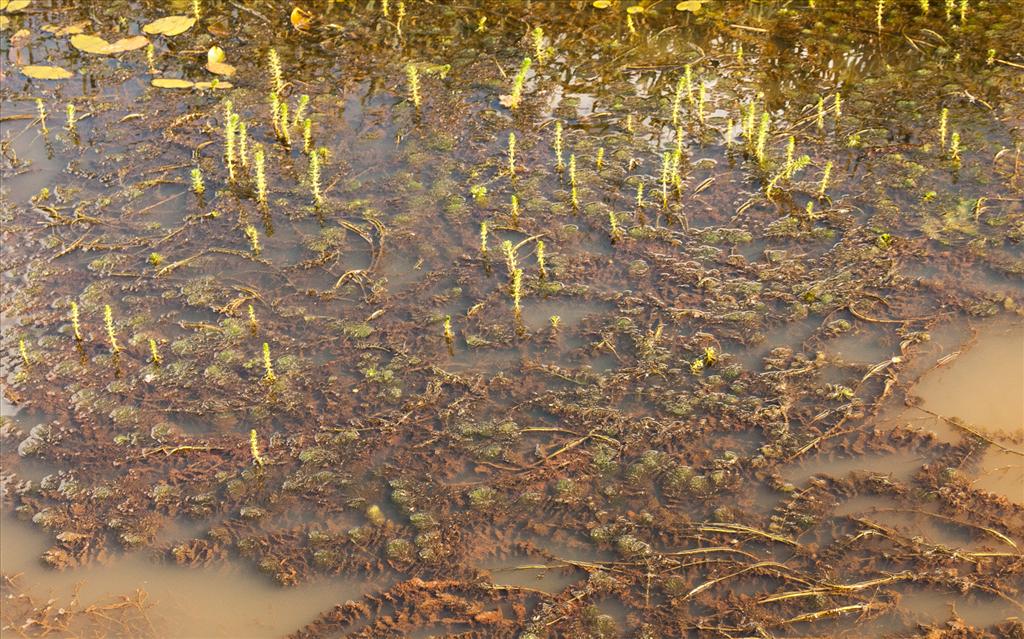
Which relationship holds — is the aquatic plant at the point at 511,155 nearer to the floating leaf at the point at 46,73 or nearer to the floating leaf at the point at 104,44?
the floating leaf at the point at 104,44

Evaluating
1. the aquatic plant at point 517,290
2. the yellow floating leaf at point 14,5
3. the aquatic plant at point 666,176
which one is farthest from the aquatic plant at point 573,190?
the yellow floating leaf at point 14,5

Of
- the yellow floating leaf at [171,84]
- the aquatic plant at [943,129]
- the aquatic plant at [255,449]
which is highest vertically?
the aquatic plant at [943,129]

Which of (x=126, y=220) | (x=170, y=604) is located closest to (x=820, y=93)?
(x=126, y=220)

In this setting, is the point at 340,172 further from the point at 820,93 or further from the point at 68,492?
the point at 820,93

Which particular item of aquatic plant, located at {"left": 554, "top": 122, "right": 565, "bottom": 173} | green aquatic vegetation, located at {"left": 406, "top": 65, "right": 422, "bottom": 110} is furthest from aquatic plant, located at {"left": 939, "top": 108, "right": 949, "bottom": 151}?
green aquatic vegetation, located at {"left": 406, "top": 65, "right": 422, "bottom": 110}

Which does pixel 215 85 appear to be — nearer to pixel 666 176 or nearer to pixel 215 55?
pixel 215 55

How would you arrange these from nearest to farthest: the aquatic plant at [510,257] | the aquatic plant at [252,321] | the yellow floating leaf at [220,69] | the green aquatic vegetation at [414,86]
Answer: the aquatic plant at [252,321], the aquatic plant at [510,257], the green aquatic vegetation at [414,86], the yellow floating leaf at [220,69]

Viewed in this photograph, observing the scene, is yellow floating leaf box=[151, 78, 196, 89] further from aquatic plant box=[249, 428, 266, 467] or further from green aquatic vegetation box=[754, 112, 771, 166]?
green aquatic vegetation box=[754, 112, 771, 166]
